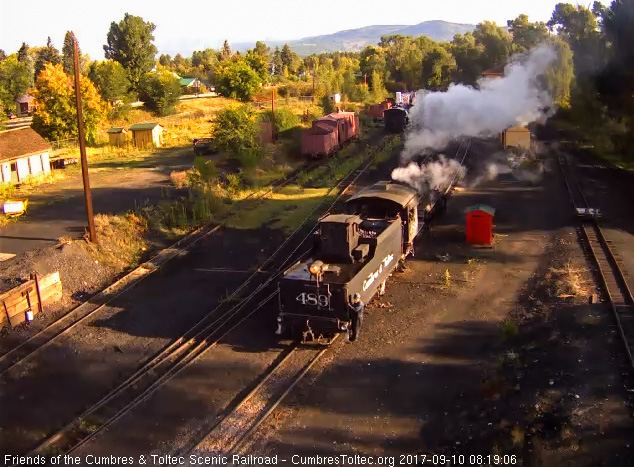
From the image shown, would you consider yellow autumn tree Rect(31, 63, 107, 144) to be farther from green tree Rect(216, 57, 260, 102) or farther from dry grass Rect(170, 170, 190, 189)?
green tree Rect(216, 57, 260, 102)

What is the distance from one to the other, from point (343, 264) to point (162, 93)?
195 ft

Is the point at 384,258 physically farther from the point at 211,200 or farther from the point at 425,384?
the point at 211,200

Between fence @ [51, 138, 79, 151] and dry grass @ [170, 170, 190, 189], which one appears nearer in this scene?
dry grass @ [170, 170, 190, 189]

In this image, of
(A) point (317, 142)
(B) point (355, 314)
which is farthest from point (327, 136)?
(B) point (355, 314)

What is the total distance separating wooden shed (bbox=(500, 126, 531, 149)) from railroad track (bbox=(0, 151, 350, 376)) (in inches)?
874

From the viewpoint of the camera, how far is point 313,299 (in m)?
13.3

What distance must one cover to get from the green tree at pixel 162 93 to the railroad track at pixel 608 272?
5211 centimetres

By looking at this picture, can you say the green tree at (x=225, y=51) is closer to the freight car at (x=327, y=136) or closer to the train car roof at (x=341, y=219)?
the freight car at (x=327, y=136)

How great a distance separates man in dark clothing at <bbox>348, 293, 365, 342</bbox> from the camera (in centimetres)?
1312

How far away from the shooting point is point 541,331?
14125 mm

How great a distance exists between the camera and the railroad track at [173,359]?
1080cm

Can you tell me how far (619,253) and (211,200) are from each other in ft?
56.1

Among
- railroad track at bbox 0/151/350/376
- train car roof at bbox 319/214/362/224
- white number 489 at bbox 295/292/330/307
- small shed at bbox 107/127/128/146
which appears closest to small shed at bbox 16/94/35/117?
small shed at bbox 107/127/128/146

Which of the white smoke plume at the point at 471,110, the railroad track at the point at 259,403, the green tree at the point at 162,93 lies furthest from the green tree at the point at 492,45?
the railroad track at the point at 259,403
